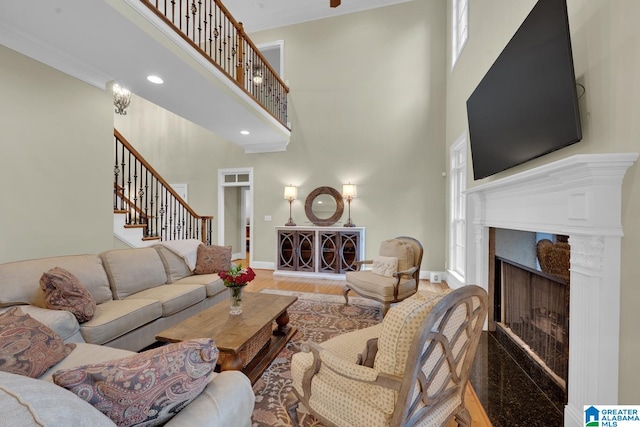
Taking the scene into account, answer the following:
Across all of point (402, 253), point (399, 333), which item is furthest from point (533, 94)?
point (402, 253)

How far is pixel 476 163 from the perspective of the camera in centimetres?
280

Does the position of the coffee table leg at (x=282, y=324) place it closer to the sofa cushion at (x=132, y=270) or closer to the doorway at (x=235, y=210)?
the sofa cushion at (x=132, y=270)

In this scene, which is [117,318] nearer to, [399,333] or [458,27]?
[399,333]

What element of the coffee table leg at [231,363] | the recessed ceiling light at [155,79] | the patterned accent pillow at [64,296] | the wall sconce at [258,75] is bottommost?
the coffee table leg at [231,363]

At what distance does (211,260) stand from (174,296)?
2.96ft

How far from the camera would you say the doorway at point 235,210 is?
20.6 feet

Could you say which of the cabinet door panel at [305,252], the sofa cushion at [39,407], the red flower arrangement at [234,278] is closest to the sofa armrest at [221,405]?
the sofa cushion at [39,407]

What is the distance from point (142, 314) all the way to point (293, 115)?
4753 mm

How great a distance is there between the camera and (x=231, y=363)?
1.77 m

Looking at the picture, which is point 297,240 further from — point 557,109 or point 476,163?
point 557,109

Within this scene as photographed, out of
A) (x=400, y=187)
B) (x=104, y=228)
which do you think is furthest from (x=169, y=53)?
(x=400, y=187)

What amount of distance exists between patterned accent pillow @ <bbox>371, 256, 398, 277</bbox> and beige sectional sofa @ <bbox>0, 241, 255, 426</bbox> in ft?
6.63

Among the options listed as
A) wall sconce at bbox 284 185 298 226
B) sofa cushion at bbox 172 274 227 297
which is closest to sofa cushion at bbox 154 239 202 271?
sofa cushion at bbox 172 274 227 297

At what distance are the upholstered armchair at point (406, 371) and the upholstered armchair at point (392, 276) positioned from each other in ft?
5.65
